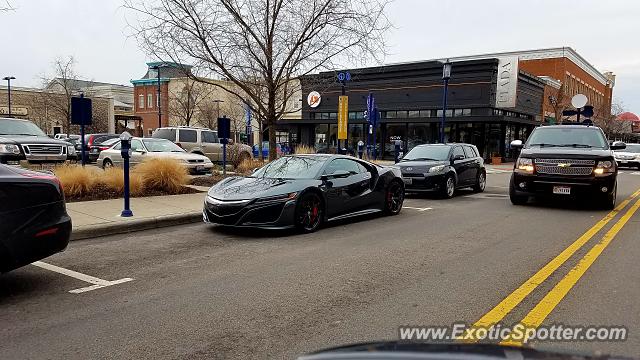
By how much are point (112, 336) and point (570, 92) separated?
180 ft

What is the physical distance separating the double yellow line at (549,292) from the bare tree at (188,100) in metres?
33.8

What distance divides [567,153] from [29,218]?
9.97 metres

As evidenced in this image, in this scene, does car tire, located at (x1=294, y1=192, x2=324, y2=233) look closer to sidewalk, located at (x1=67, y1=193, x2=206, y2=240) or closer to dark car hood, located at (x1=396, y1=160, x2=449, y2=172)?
sidewalk, located at (x1=67, y1=193, x2=206, y2=240)

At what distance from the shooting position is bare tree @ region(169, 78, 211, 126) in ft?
140

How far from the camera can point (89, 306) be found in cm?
462

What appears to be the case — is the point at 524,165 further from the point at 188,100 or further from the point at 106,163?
the point at 188,100

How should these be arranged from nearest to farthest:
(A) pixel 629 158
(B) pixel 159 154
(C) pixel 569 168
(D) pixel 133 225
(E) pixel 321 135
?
(D) pixel 133 225, (C) pixel 569 168, (B) pixel 159 154, (A) pixel 629 158, (E) pixel 321 135

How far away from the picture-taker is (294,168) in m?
9.00

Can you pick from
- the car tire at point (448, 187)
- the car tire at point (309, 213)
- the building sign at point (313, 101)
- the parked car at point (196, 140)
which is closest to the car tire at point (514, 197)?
the car tire at point (448, 187)

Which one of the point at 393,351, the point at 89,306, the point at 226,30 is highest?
the point at 226,30

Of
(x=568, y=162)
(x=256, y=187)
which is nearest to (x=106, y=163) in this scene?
(x=256, y=187)

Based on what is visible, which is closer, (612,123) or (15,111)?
(15,111)

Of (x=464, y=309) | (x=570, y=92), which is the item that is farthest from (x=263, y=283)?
(x=570, y=92)

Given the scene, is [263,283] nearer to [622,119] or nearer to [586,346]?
[586,346]
